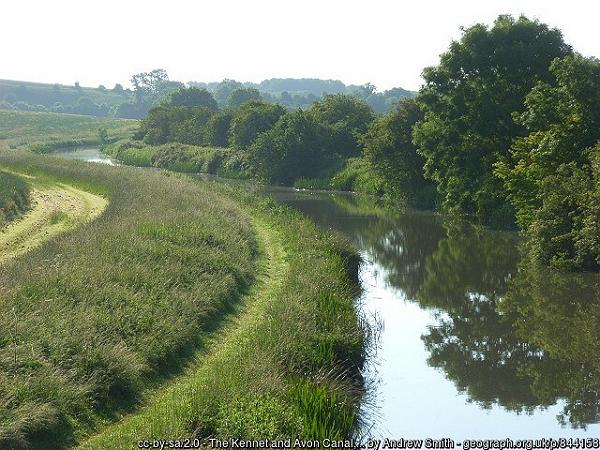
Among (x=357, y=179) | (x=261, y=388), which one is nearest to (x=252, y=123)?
(x=357, y=179)

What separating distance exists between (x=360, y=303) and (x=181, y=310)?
790cm

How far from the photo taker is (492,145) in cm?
4141

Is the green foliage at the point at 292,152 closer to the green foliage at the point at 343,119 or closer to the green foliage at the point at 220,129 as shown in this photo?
the green foliage at the point at 343,119

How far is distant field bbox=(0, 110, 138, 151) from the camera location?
117938 mm

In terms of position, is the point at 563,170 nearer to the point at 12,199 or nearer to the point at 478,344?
the point at 478,344

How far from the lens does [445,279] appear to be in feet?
91.6

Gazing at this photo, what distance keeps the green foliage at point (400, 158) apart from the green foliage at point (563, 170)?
16388 mm

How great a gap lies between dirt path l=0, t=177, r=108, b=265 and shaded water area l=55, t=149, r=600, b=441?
495 inches

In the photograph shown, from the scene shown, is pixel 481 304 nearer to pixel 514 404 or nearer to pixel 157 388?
pixel 514 404

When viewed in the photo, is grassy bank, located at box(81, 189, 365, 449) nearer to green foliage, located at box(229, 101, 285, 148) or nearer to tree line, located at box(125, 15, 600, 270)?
tree line, located at box(125, 15, 600, 270)

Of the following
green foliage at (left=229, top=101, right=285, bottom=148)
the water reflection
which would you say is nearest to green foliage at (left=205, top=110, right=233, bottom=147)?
green foliage at (left=229, top=101, right=285, bottom=148)

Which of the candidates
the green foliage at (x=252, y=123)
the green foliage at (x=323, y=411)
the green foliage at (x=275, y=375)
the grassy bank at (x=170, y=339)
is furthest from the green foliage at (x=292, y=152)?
the green foliage at (x=323, y=411)

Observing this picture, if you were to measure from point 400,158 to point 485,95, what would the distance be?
11.7 metres

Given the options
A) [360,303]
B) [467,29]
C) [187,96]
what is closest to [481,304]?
[360,303]
